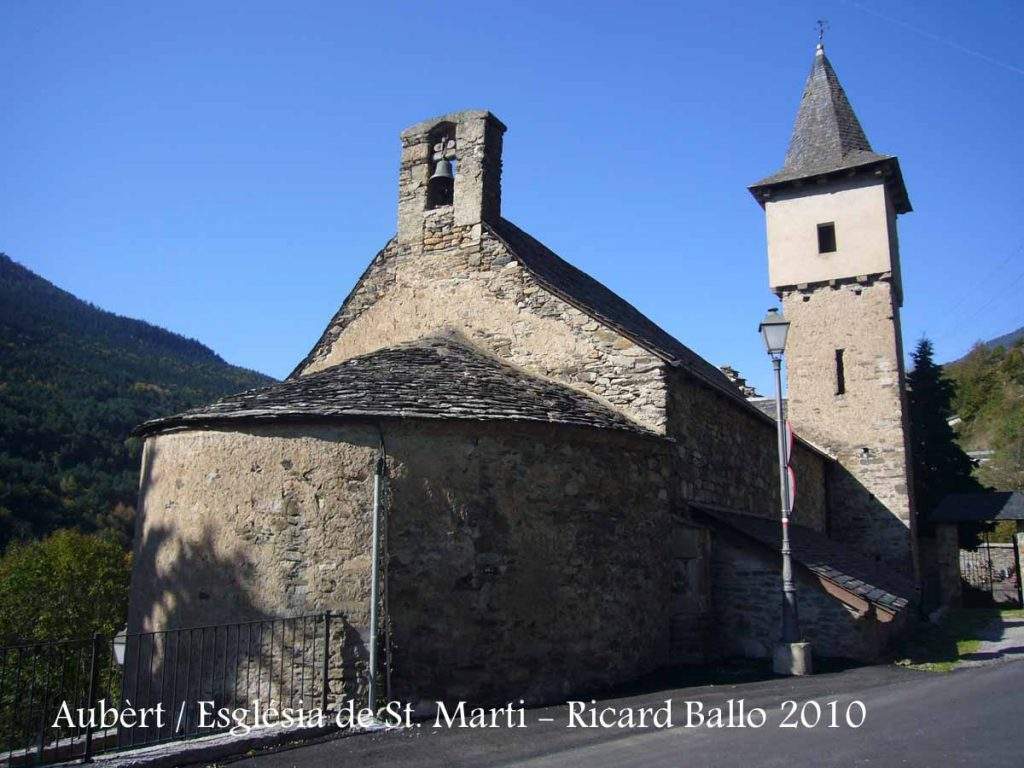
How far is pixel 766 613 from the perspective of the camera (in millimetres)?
12078

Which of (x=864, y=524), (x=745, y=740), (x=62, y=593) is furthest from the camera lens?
(x=62, y=593)

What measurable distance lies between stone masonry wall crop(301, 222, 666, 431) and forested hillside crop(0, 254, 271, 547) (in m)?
38.4

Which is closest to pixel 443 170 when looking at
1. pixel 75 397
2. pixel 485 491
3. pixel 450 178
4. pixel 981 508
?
pixel 450 178

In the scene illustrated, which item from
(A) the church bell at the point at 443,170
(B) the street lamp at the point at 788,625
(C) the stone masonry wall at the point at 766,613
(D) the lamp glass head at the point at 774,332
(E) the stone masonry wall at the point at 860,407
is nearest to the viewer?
(B) the street lamp at the point at 788,625

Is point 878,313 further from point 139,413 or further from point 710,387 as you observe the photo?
point 139,413

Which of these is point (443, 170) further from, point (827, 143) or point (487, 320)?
point (827, 143)

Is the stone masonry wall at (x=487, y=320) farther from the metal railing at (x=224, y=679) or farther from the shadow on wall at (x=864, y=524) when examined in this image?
the shadow on wall at (x=864, y=524)

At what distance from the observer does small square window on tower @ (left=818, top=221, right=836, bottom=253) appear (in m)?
22.0

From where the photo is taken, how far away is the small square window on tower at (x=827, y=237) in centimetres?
2200

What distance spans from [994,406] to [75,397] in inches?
2495

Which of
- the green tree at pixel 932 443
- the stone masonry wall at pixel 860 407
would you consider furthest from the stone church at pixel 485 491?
the green tree at pixel 932 443

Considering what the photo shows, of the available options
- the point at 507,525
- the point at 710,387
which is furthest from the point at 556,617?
the point at 710,387

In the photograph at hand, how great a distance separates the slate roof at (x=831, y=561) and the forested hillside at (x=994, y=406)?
31.3 meters

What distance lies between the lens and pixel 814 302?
21875 millimetres
